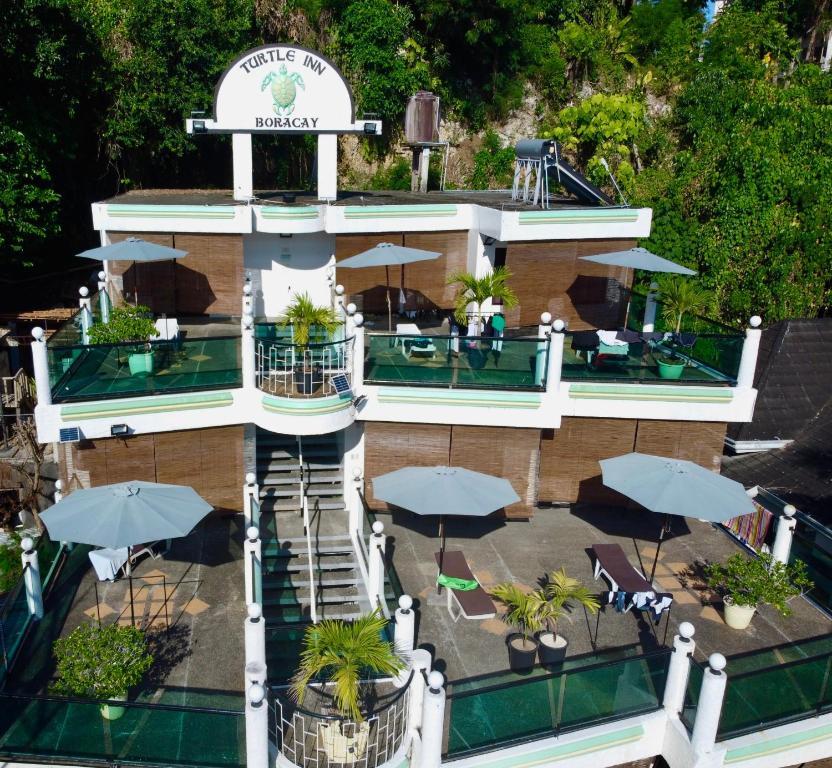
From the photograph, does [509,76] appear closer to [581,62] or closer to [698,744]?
[581,62]

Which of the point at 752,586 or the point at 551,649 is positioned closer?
the point at 551,649

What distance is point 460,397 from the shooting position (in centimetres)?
1541

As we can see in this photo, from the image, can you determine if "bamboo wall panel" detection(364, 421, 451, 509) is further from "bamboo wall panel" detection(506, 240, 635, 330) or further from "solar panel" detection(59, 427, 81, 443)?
"solar panel" detection(59, 427, 81, 443)

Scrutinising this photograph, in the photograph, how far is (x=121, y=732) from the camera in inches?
362

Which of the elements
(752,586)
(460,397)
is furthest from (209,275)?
(752,586)

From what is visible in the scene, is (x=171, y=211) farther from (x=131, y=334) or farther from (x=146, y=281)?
(x=131, y=334)

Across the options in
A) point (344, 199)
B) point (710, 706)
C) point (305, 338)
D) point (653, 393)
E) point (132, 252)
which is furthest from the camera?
point (344, 199)

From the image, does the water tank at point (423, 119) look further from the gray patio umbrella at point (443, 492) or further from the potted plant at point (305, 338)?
the gray patio umbrella at point (443, 492)

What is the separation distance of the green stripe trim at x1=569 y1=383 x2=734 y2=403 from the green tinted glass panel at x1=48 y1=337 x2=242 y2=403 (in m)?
7.05

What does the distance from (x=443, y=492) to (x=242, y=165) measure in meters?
11.9

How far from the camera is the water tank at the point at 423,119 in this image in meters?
26.4

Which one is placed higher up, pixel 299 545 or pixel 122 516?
pixel 122 516

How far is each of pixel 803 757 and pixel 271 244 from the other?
16.0 metres

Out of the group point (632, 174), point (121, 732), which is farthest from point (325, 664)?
point (632, 174)
